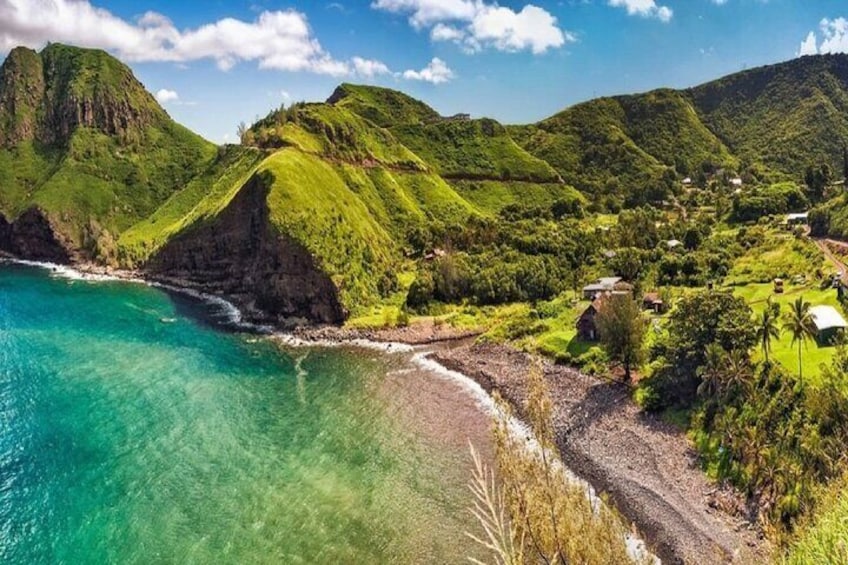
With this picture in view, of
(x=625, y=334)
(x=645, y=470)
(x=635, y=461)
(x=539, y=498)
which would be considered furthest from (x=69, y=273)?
(x=539, y=498)

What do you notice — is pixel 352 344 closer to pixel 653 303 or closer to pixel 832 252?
pixel 653 303

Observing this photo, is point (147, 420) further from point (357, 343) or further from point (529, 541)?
point (529, 541)

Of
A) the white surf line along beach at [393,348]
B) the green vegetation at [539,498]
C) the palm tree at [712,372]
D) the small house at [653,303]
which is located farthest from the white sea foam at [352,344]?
the green vegetation at [539,498]

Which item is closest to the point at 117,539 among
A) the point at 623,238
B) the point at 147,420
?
the point at 147,420

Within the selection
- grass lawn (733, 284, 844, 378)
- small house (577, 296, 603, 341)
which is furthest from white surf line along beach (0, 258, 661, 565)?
grass lawn (733, 284, 844, 378)

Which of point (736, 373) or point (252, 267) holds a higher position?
point (252, 267)

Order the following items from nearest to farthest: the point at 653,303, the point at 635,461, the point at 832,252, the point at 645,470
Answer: the point at 645,470 < the point at 635,461 < the point at 653,303 < the point at 832,252
